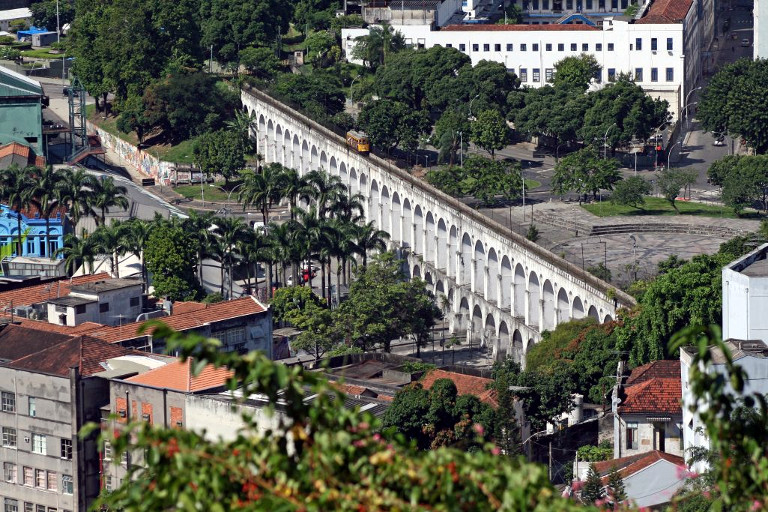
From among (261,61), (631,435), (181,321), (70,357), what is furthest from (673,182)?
(70,357)

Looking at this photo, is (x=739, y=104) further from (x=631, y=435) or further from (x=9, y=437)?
(x=9, y=437)

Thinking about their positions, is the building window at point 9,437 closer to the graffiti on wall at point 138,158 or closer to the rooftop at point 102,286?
the rooftop at point 102,286

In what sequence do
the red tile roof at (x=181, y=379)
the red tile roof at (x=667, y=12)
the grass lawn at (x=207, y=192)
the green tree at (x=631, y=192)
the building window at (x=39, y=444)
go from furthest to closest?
the red tile roof at (x=667, y=12)
the grass lawn at (x=207, y=192)
the green tree at (x=631, y=192)
the building window at (x=39, y=444)
the red tile roof at (x=181, y=379)

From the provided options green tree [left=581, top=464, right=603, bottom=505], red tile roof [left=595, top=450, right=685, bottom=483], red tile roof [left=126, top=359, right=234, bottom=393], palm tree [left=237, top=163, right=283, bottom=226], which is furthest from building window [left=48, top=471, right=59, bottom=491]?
palm tree [left=237, top=163, right=283, bottom=226]

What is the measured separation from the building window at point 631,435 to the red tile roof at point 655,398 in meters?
0.60

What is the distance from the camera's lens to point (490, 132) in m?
164

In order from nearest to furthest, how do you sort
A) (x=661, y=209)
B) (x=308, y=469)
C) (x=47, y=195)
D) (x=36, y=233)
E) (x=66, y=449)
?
(x=308, y=469)
(x=66, y=449)
(x=36, y=233)
(x=47, y=195)
(x=661, y=209)

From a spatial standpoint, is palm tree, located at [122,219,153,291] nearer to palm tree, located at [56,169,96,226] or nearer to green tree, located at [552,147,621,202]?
palm tree, located at [56,169,96,226]

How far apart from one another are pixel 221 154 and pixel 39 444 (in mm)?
90660

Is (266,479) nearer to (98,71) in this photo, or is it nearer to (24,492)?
(24,492)

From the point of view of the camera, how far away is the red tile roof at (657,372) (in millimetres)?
83312

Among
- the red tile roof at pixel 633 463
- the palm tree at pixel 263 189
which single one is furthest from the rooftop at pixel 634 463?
the palm tree at pixel 263 189

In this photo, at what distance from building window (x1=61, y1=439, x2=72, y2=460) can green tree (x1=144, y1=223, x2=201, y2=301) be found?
45.7 m

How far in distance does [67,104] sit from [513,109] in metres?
48.9
